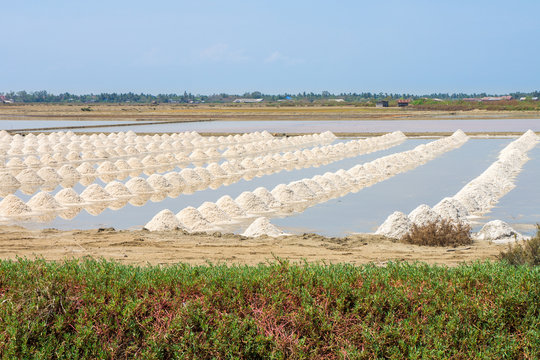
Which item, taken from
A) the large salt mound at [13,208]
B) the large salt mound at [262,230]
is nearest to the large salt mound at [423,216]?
the large salt mound at [262,230]

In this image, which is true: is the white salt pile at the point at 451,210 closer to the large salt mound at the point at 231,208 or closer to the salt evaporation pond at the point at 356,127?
the large salt mound at the point at 231,208

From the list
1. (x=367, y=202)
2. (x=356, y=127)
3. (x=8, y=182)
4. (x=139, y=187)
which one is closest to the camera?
(x=367, y=202)

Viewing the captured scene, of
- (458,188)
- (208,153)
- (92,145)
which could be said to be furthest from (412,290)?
(92,145)

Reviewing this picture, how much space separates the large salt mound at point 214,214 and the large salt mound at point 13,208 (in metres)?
3.03

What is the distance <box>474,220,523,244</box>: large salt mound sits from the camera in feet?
25.2

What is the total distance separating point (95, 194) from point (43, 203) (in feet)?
3.69

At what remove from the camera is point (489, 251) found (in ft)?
22.6

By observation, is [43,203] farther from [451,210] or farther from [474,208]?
[474,208]

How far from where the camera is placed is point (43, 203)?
10.7 metres

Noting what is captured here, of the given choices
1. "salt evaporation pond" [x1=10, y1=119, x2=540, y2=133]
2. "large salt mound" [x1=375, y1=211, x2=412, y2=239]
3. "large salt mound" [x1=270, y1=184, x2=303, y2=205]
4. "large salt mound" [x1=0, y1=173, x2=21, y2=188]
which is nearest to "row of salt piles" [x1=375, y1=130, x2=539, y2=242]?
"large salt mound" [x1=375, y1=211, x2=412, y2=239]

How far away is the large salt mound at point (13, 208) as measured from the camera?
1012 cm

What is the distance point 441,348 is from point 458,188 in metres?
9.56

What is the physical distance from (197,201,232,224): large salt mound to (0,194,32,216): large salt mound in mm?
3026

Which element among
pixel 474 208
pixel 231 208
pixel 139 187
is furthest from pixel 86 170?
pixel 474 208
